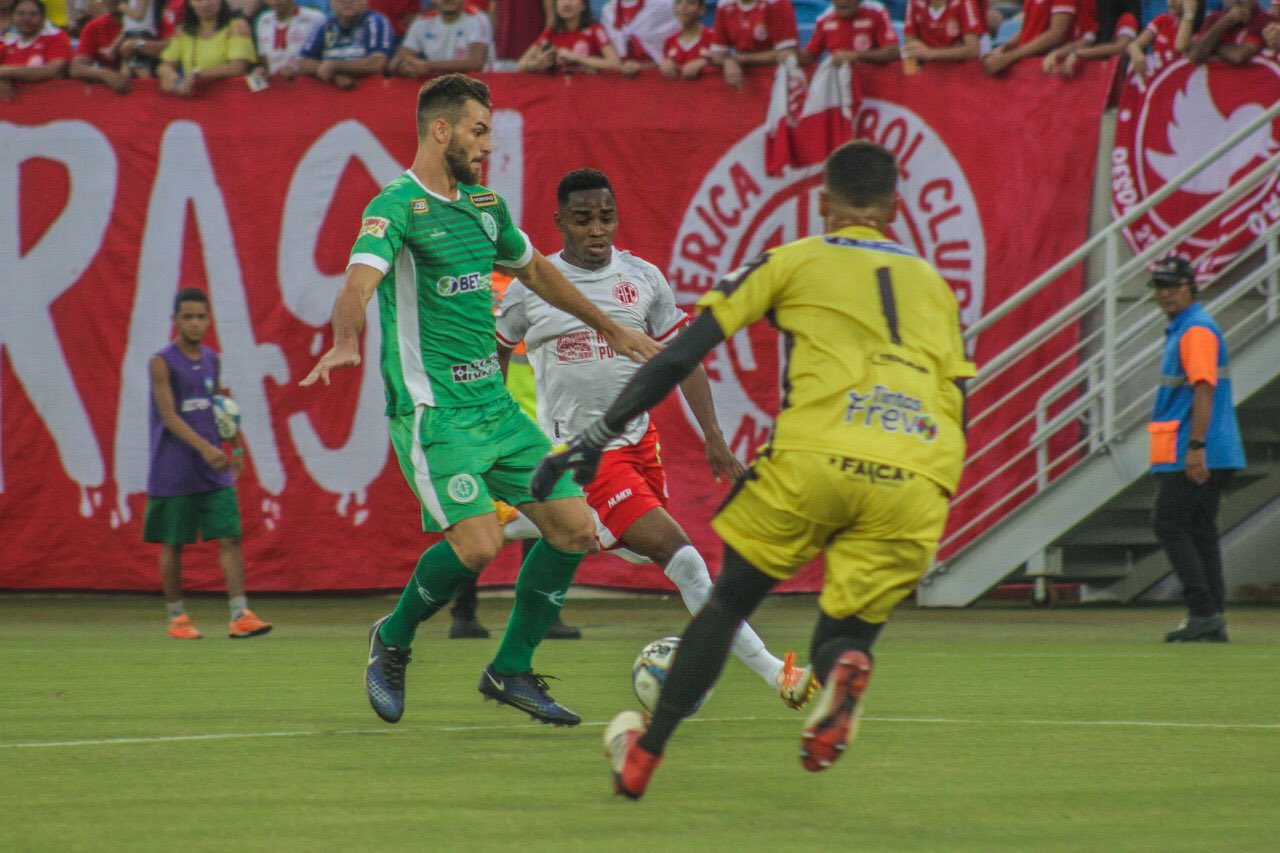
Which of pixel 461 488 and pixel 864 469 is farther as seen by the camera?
pixel 461 488

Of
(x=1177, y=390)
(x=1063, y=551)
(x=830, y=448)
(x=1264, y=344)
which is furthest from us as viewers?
(x=1063, y=551)

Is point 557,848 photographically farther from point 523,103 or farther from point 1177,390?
point 523,103

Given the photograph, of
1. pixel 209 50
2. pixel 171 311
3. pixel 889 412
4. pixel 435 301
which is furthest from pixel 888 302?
pixel 209 50

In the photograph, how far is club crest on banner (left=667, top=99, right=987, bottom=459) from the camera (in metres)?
14.1

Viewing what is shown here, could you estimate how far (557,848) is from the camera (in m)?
4.27

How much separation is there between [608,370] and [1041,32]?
7424 mm

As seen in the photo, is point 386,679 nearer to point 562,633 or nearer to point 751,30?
point 562,633

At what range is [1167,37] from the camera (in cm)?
1341

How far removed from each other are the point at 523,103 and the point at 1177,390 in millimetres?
6022

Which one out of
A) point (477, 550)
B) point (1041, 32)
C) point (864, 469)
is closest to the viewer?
point (864, 469)

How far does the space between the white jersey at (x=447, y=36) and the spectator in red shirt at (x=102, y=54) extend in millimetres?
2552

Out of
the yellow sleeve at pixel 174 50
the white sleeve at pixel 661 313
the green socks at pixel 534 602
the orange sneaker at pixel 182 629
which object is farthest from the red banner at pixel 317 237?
the green socks at pixel 534 602

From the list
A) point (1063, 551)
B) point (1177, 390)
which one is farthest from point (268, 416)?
Result: point (1177, 390)

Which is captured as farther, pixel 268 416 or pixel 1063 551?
pixel 268 416
